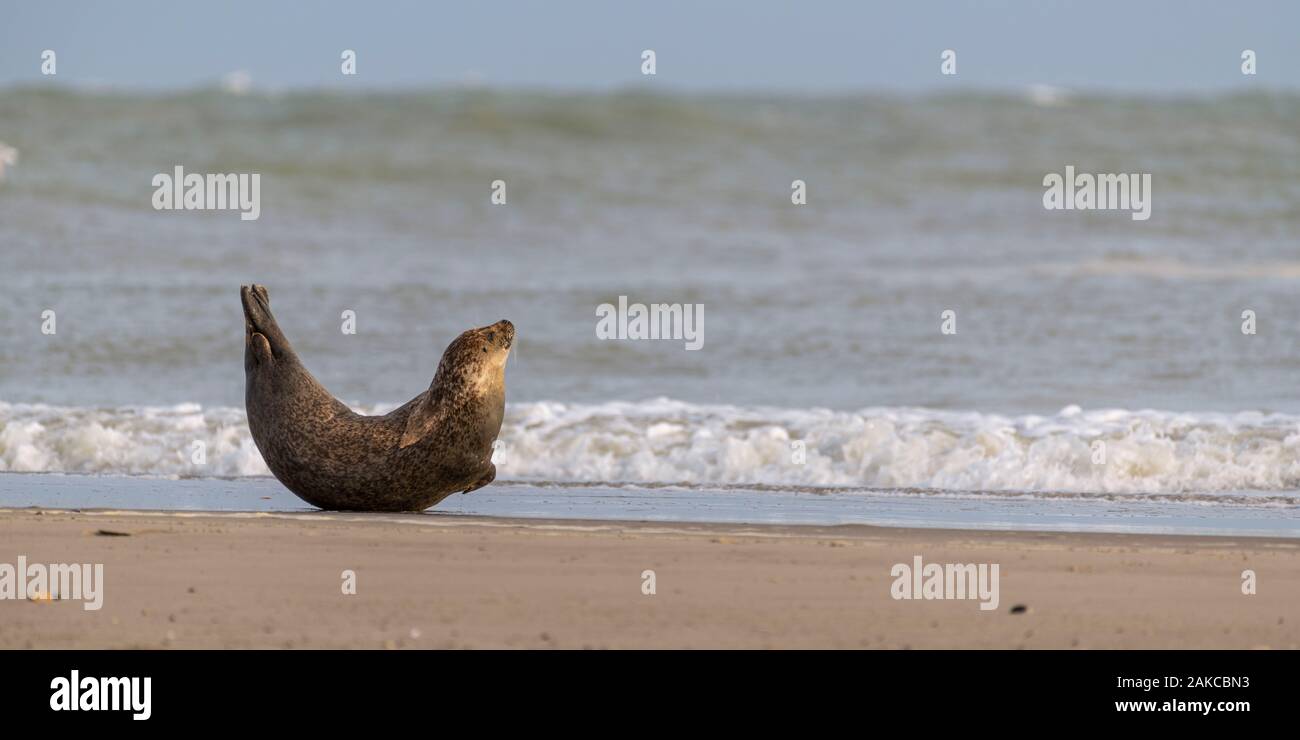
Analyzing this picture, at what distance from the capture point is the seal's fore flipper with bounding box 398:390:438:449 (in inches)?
265

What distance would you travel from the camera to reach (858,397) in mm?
9992

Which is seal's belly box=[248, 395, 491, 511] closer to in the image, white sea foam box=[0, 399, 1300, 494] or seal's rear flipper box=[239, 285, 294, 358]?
seal's rear flipper box=[239, 285, 294, 358]

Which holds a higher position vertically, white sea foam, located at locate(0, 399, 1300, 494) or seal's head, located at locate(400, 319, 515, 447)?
seal's head, located at locate(400, 319, 515, 447)

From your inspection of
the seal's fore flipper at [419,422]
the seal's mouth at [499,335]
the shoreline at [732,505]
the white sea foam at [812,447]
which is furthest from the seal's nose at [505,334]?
the white sea foam at [812,447]

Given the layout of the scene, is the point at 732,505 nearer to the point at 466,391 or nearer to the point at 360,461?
the point at 466,391

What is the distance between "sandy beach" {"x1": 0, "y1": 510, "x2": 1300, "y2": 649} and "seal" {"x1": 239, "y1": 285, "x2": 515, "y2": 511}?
29cm

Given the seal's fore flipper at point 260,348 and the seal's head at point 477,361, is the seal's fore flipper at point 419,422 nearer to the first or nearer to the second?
the seal's head at point 477,361

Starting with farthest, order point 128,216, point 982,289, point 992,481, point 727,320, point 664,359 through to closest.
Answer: point 128,216
point 982,289
point 727,320
point 664,359
point 992,481

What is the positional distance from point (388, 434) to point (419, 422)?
0.48ft

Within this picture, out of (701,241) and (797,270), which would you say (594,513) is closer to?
(797,270)

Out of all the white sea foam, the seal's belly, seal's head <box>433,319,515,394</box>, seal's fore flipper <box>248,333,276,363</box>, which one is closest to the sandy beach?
the seal's belly

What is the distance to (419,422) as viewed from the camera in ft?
22.2
